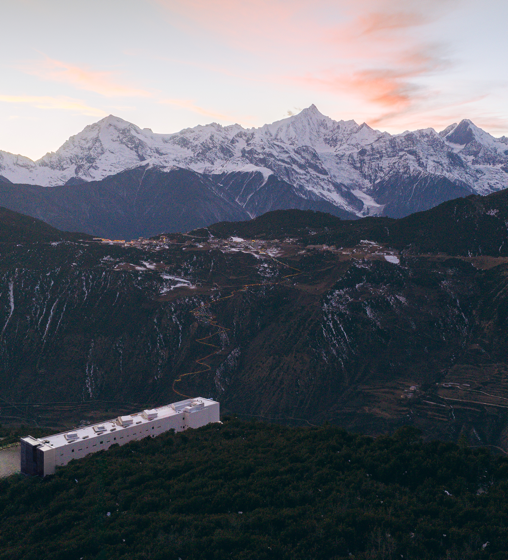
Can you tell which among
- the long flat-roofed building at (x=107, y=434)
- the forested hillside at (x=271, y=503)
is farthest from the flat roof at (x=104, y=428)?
the forested hillside at (x=271, y=503)

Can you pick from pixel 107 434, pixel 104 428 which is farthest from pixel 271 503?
pixel 104 428

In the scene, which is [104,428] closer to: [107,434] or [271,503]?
[107,434]

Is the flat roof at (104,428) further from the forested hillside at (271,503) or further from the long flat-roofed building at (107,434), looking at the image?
the forested hillside at (271,503)

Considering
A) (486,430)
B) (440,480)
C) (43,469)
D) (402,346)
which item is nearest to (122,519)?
(43,469)

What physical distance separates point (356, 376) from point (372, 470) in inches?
4489

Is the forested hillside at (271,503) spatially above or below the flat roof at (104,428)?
above

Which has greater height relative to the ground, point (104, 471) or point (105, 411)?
point (104, 471)

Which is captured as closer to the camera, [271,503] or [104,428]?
[271,503]

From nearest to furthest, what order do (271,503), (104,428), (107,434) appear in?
(271,503)
(107,434)
(104,428)

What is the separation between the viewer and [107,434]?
97.2 meters

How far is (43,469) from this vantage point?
282 ft

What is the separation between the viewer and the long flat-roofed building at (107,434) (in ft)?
288

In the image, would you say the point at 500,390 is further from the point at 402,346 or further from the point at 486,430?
the point at 402,346

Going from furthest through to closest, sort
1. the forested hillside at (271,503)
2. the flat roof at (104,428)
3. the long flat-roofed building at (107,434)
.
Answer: the flat roof at (104,428) < the long flat-roofed building at (107,434) < the forested hillside at (271,503)
